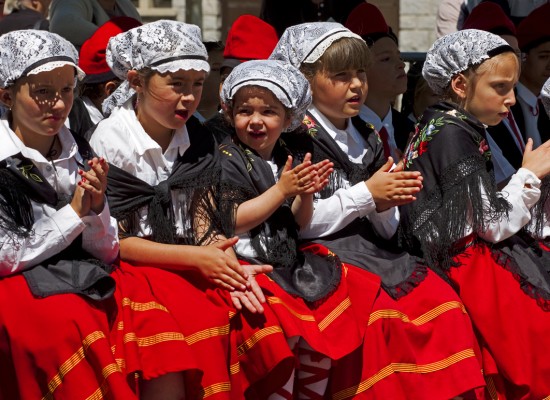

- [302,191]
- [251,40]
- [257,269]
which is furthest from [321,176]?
[251,40]

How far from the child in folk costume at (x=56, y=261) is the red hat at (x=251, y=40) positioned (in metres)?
1.56

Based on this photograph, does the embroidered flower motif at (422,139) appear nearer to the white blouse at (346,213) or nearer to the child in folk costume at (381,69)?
the white blouse at (346,213)

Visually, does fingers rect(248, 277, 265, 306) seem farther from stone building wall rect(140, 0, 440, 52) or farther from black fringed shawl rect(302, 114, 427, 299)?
stone building wall rect(140, 0, 440, 52)

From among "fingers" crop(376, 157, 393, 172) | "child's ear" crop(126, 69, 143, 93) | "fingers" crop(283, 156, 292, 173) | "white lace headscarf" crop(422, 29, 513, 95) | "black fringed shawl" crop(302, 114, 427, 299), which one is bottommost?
"black fringed shawl" crop(302, 114, 427, 299)

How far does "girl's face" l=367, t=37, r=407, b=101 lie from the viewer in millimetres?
6406

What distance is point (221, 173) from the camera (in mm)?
4898

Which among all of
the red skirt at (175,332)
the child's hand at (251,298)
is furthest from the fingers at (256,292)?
the red skirt at (175,332)

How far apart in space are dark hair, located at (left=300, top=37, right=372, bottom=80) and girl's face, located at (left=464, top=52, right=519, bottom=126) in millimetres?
502

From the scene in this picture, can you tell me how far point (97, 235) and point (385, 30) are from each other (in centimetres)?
253

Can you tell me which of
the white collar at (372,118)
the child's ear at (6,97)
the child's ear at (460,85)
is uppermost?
the child's ear at (6,97)

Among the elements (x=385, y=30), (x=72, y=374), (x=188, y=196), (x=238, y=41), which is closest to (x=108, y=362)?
(x=72, y=374)

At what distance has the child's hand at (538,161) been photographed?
5.32 metres

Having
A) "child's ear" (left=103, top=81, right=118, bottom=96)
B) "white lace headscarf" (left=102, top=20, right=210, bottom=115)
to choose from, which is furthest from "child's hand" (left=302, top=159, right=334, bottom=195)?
"child's ear" (left=103, top=81, right=118, bottom=96)

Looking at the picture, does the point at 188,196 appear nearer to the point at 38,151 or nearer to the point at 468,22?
the point at 38,151
